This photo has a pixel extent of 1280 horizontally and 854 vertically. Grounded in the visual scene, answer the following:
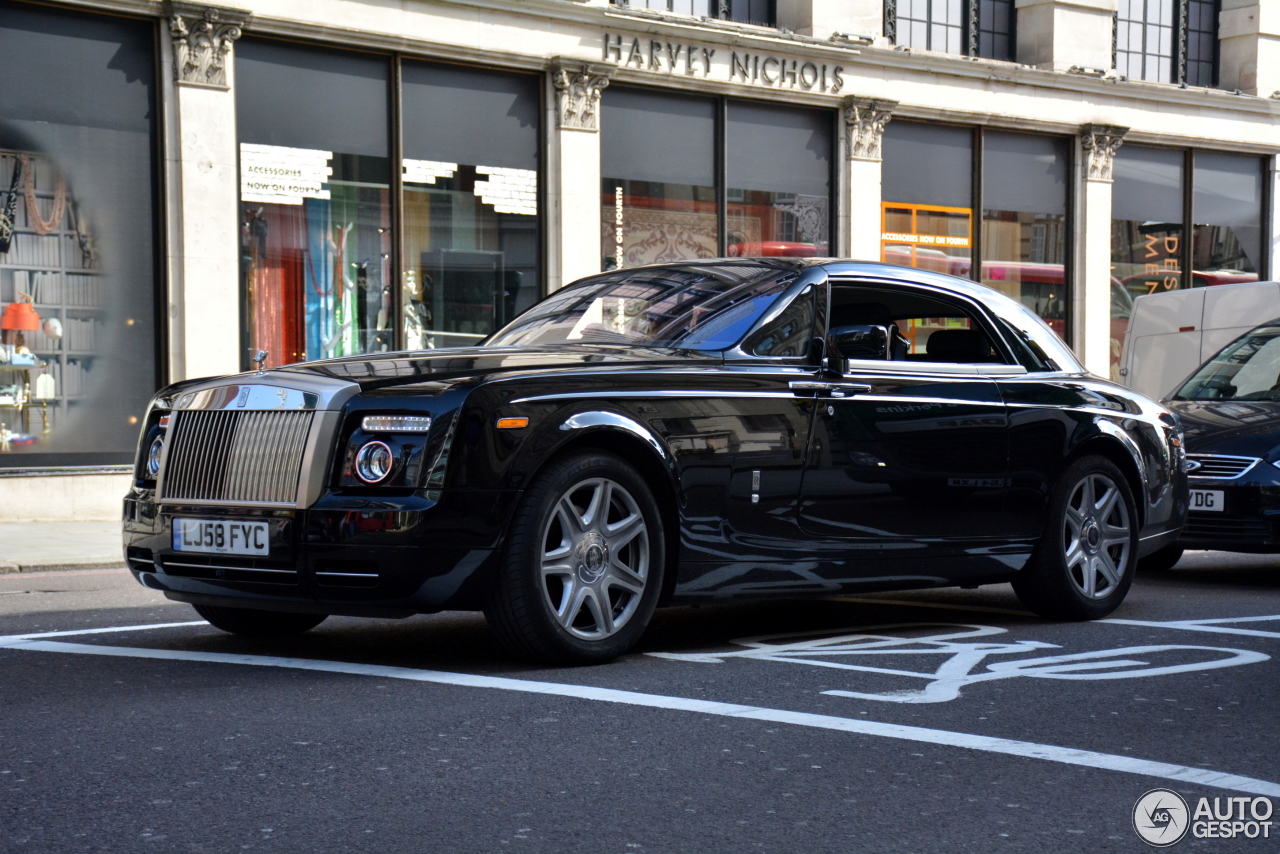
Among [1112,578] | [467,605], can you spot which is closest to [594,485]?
[467,605]

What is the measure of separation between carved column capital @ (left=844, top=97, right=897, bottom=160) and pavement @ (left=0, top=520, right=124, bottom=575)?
10489mm

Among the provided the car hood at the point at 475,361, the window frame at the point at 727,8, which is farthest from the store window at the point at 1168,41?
the car hood at the point at 475,361

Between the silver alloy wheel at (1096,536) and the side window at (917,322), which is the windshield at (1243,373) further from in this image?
the side window at (917,322)

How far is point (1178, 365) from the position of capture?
1725 centimetres

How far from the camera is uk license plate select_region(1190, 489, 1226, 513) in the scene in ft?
31.5

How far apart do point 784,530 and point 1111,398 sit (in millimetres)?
2489

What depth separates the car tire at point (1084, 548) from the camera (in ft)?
24.6

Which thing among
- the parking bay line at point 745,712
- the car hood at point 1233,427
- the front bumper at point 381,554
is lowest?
the parking bay line at point 745,712

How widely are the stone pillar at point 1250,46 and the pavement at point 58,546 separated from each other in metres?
18.6

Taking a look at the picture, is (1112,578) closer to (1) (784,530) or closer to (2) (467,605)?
(1) (784,530)

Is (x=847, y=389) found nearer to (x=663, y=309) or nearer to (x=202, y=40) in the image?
(x=663, y=309)

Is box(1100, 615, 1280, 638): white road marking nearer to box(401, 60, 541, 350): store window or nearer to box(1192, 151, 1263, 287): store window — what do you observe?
box(401, 60, 541, 350): store window

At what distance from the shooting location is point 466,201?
17688 mm

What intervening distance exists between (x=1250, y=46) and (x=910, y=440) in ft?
67.4
